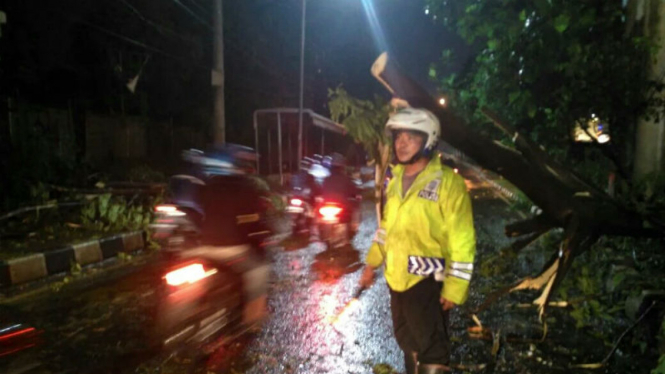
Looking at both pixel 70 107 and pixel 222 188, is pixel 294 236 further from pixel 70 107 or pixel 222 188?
pixel 70 107

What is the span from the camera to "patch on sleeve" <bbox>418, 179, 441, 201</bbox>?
3.12 meters

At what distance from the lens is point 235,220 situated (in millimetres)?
4574

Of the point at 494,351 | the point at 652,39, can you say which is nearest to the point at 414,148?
the point at 494,351

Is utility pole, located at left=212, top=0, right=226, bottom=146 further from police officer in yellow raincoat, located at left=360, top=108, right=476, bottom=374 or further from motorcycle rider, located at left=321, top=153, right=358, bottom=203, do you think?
police officer in yellow raincoat, located at left=360, top=108, right=476, bottom=374

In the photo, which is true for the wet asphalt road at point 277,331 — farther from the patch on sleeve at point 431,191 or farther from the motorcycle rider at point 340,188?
the patch on sleeve at point 431,191

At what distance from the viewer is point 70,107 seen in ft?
46.9

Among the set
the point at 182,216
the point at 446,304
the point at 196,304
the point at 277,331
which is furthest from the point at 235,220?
the point at 446,304

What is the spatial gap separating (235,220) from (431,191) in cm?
201

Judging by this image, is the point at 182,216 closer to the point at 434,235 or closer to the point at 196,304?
the point at 196,304

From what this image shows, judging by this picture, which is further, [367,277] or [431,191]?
[367,277]

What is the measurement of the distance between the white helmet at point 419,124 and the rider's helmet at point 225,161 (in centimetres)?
A: 177

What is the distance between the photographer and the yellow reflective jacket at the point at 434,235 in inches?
120

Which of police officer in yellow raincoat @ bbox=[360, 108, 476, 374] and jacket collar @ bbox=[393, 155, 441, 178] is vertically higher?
jacket collar @ bbox=[393, 155, 441, 178]

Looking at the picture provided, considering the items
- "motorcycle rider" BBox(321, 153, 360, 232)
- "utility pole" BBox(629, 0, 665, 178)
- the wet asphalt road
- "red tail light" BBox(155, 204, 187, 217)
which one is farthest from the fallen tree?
"motorcycle rider" BBox(321, 153, 360, 232)
